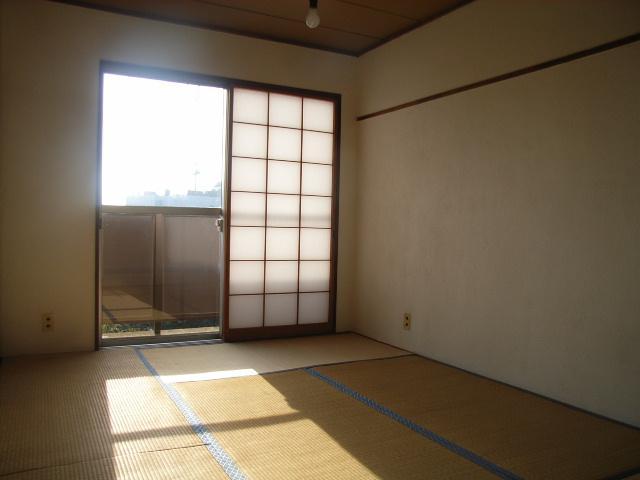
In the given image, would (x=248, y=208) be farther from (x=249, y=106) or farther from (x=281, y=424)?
(x=281, y=424)

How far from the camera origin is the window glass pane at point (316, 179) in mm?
4910

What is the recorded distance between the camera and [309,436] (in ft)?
8.51

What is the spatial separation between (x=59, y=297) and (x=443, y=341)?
9.05 ft

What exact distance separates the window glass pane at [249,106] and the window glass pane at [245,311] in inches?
58.0

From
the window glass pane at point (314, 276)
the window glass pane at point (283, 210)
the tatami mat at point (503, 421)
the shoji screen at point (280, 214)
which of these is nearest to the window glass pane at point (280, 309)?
the shoji screen at point (280, 214)

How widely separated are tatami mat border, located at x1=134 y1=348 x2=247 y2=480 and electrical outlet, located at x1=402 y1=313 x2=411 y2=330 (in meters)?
1.91

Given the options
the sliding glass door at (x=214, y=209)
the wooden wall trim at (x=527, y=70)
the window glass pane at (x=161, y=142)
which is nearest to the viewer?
the wooden wall trim at (x=527, y=70)

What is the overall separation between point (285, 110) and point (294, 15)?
85 cm

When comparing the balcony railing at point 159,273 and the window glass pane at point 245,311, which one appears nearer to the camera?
the balcony railing at point 159,273

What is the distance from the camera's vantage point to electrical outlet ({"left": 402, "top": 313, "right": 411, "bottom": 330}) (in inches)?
172

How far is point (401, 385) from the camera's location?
3.43 metres

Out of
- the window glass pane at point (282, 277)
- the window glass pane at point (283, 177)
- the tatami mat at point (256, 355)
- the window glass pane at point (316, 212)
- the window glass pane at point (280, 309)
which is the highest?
the window glass pane at point (283, 177)

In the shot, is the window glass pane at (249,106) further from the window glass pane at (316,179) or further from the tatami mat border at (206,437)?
the tatami mat border at (206,437)

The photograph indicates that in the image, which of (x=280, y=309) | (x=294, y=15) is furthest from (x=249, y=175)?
(x=294, y=15)
